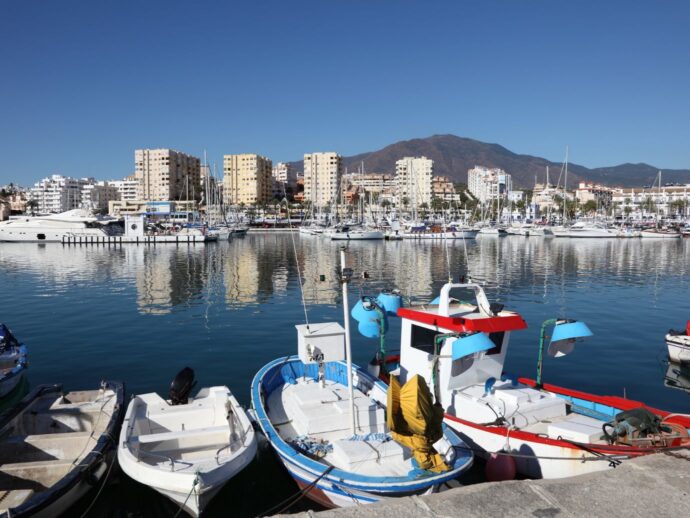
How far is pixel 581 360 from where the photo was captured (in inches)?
864

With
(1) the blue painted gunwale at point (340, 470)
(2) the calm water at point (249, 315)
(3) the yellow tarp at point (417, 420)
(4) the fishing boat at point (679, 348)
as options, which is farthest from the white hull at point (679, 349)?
(3) the yellow tarp at point (417, 420)

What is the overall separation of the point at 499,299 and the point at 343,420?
28200 mm

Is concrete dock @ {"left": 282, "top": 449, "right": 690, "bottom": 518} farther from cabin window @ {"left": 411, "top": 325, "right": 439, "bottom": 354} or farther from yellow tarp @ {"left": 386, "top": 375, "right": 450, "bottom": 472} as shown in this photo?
cabin window @ {"left": 411, "top": 325, "right": 439, "bottom": 354}

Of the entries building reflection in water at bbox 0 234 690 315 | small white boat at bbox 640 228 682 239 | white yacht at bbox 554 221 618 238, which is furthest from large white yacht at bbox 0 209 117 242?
small white boat at bbox 640 228 682 239

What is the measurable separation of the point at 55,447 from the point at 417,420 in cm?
808

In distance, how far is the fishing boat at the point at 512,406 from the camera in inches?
402

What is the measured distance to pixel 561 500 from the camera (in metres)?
5.79

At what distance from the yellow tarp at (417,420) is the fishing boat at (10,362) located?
14.1m

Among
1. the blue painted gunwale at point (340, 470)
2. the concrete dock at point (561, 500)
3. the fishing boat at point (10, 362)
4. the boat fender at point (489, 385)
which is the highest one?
the concrete dock at point (561, 500)

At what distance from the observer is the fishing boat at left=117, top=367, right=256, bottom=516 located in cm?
920

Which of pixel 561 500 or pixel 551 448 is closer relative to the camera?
pixel 561 500

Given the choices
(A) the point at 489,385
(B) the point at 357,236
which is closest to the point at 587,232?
(B) the point at 357,236

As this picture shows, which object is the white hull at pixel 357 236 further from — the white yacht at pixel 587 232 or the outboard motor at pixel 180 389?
the outboard motor at pixel 180 389

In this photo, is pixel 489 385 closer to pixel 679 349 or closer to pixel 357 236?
pixel 679 349
